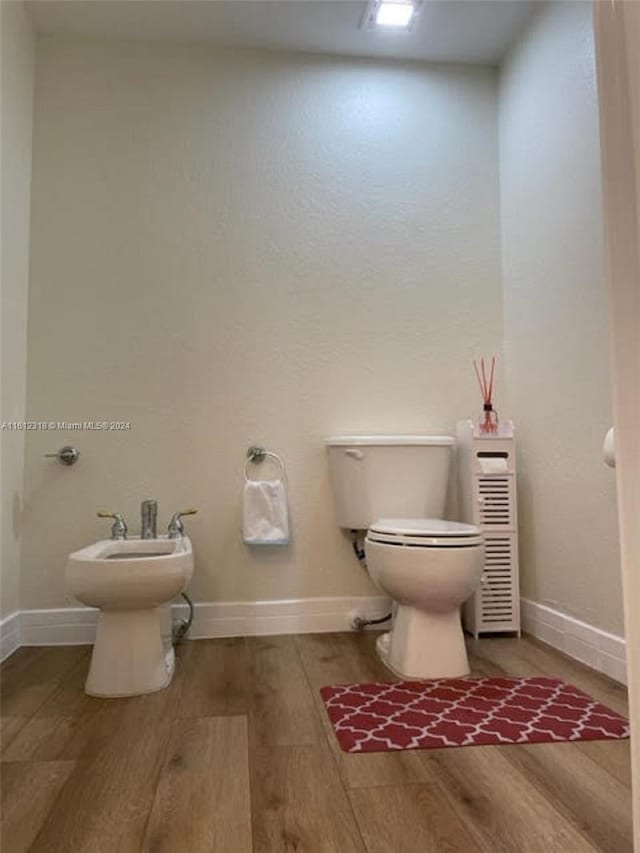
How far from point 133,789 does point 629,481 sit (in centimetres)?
108

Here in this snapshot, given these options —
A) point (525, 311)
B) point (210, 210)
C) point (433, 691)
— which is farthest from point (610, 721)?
point (210, 210)

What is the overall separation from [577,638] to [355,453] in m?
0.96

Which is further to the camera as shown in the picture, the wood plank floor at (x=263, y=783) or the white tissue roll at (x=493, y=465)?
the white tissue roll at (x=493, y=465)

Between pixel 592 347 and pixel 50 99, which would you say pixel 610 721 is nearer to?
pixel 592 347

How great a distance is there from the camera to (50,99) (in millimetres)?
2453

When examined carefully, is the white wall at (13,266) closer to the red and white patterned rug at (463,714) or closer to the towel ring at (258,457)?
the towel ring at (258,457)

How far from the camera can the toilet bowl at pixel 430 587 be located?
70.6 inches

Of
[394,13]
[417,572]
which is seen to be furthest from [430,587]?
[394,13]

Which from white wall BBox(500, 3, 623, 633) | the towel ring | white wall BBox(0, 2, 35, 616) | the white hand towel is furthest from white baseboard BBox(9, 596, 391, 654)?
white wall BBox(500, 3, 623, 633)

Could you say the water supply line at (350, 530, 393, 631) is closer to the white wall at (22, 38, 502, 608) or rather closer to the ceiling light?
the white wall at (22, 38, 502, 608)

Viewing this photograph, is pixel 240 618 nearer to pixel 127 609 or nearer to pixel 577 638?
pixel 127 609

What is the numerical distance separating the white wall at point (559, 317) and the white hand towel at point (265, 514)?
0.94 m

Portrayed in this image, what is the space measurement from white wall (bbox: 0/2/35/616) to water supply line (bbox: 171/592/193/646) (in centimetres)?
58

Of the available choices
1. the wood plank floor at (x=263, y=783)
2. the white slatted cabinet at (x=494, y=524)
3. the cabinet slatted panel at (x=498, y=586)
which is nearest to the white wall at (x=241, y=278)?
the white slatted cabinet at (x=494, y=524)
